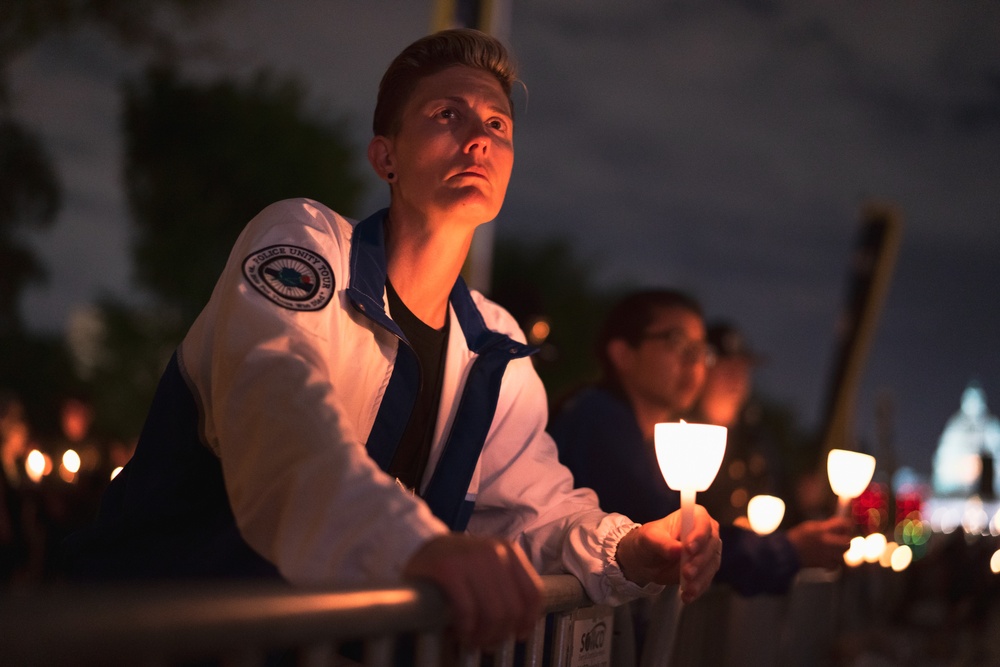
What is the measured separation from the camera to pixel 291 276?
2221 mm

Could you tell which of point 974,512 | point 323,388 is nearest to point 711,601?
point 323,388

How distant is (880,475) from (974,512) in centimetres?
3060

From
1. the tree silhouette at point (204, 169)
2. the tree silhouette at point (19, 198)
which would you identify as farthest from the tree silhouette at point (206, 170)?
the tree silhouette at point (19, 198)

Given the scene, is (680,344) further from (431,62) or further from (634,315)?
(431,62)

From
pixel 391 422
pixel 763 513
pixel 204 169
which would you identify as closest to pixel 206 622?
pixel 391 422

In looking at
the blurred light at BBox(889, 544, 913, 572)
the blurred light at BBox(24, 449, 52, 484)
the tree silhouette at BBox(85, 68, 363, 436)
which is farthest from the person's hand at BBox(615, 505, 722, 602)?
the tree silhouette at BBox(85, 68, 363, 436)

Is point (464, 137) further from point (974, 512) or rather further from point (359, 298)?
point (974, 512)

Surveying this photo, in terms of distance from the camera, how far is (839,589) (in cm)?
781

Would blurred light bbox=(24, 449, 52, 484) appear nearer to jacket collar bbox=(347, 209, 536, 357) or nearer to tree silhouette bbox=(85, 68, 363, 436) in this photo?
jacket collar bbox=(347, 209, 536, 357)

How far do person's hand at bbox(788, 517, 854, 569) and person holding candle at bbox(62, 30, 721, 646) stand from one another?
46.8 inches

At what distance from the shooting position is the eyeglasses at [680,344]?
465 centimetres

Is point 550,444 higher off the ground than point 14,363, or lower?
lower

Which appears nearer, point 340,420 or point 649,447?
point 340,420

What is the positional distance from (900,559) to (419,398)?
410 inches
